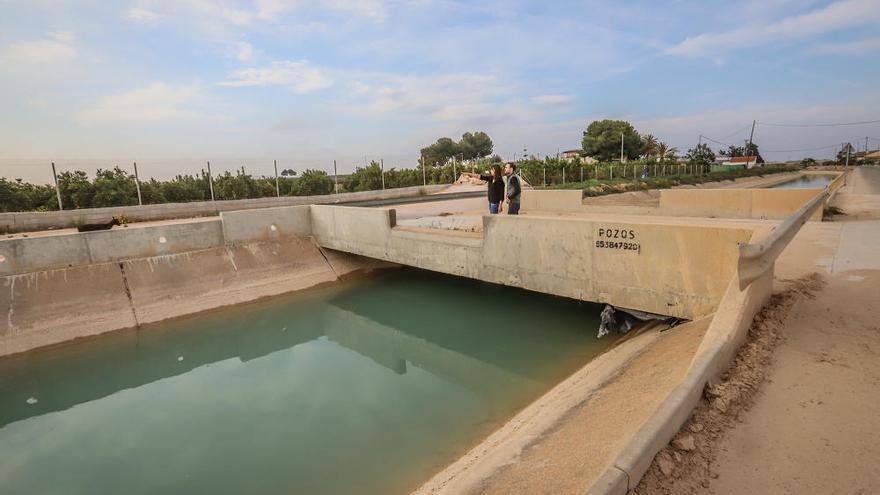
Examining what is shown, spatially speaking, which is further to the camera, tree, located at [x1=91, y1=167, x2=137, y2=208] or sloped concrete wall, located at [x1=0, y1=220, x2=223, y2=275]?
tree, located at [x1=91, y1=167, x2=137, y2=208]

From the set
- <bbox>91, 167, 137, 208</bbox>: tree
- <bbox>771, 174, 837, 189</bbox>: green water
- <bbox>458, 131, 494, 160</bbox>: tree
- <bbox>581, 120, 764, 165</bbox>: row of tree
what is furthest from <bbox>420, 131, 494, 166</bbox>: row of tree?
<bbox>91, 167, 137, 208</bbox>: tree

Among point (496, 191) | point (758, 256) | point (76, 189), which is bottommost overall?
point (758, 256)

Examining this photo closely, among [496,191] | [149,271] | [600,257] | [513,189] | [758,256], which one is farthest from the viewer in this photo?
[149,271]

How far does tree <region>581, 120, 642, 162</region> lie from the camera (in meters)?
63.7

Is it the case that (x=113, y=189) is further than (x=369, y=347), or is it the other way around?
(x=113, y=189)

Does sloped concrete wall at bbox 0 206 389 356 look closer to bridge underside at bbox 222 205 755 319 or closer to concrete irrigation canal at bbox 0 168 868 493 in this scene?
concrete irrigation canal at bbox 0 168 868 493

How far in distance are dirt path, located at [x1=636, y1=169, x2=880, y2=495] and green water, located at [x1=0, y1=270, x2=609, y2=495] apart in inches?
130

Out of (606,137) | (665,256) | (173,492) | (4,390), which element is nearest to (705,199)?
(665,256)

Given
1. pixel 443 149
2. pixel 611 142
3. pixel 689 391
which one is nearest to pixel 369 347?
pixel 689 391

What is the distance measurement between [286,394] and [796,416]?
7.16m

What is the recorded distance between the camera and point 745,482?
2695 mm

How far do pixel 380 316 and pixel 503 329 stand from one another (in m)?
3.55

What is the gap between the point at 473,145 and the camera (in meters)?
89.3

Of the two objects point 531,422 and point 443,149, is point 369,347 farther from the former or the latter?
point 443,149
